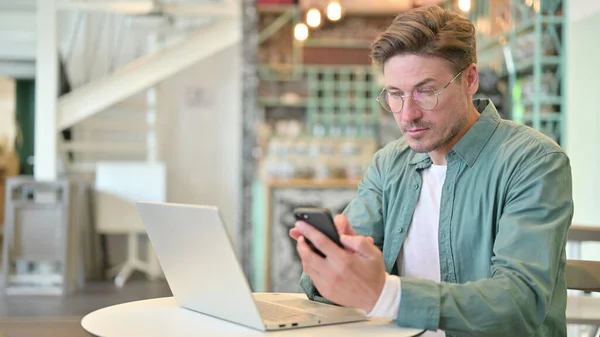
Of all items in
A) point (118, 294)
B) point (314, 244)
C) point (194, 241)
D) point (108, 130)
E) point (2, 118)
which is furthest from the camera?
point (2, 118)

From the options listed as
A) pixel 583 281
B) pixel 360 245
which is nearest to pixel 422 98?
pixel 360 245

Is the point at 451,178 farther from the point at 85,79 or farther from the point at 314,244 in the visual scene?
the point at 85,79

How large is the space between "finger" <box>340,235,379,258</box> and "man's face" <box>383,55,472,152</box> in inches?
18.5

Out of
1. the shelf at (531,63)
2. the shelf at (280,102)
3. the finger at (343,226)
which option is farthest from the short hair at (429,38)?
the shelf at (280,102)

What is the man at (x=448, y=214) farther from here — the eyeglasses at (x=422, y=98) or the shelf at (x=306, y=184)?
the shelf at (x=306, y=184)

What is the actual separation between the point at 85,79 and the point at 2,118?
6.99m

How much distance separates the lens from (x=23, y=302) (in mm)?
5957

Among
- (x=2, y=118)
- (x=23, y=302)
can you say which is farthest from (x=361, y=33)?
(x=2, y=118)

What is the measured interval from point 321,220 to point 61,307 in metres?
4.79

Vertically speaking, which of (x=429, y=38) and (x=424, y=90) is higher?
(x=429, y=38)

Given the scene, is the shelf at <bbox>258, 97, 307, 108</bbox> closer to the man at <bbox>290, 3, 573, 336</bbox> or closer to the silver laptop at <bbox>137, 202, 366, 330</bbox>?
the man at <bbox>290, 3, 573, 336</bbox>

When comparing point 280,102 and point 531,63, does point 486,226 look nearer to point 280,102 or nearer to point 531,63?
point 531,63

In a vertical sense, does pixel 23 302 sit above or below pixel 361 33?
below

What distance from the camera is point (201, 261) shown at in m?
1.55
